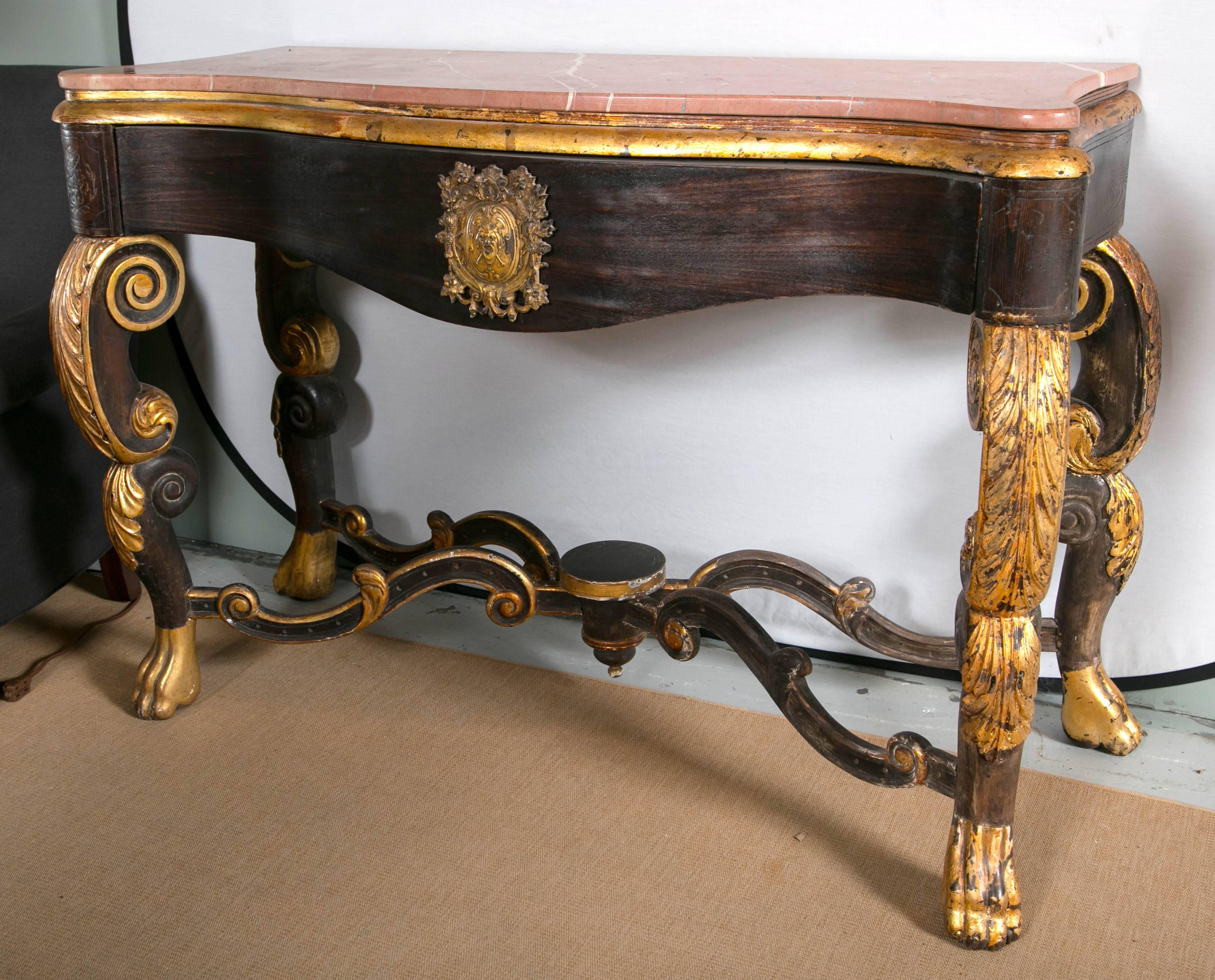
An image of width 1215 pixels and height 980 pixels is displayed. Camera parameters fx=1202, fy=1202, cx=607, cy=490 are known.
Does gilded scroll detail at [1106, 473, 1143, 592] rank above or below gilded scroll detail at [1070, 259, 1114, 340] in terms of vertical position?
below

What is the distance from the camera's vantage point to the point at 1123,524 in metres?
1.31

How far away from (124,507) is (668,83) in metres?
0.81

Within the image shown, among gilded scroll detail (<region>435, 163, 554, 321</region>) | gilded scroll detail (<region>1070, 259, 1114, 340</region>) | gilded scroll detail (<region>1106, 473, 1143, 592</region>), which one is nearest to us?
gilded scroll detail (<region>435, 163, 554, 321</region>)

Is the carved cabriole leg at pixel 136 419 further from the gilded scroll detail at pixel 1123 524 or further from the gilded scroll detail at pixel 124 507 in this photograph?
the gilded scroll detail at pixel 1123 524

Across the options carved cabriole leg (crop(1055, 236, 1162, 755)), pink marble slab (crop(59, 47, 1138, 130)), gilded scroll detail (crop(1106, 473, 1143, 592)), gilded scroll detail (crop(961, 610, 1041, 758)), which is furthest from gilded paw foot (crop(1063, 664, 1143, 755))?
pink marble slab (crop(59, 47, 1138, 130))

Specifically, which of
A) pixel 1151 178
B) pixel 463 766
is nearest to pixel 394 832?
pixel 463 766

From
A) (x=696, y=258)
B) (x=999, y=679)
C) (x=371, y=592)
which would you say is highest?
(x=696, y=258)

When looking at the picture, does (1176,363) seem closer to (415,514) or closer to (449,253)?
(449,253)

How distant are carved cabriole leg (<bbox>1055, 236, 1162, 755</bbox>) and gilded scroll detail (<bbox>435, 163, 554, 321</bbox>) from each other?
0.56 metres

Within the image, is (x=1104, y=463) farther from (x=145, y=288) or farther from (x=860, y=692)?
(x=145, y=288)

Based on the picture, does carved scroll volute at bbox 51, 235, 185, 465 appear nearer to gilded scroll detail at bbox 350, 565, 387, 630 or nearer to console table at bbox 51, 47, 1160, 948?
console table at bbox 51, 47, 1160, 948

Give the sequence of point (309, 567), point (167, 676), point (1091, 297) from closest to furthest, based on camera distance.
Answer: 1. point (1091, 297)
2. point (167, 676)
3. point (309, 567)

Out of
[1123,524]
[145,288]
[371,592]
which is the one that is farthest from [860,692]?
[145,288]

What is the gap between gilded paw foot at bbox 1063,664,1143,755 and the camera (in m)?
1.40
